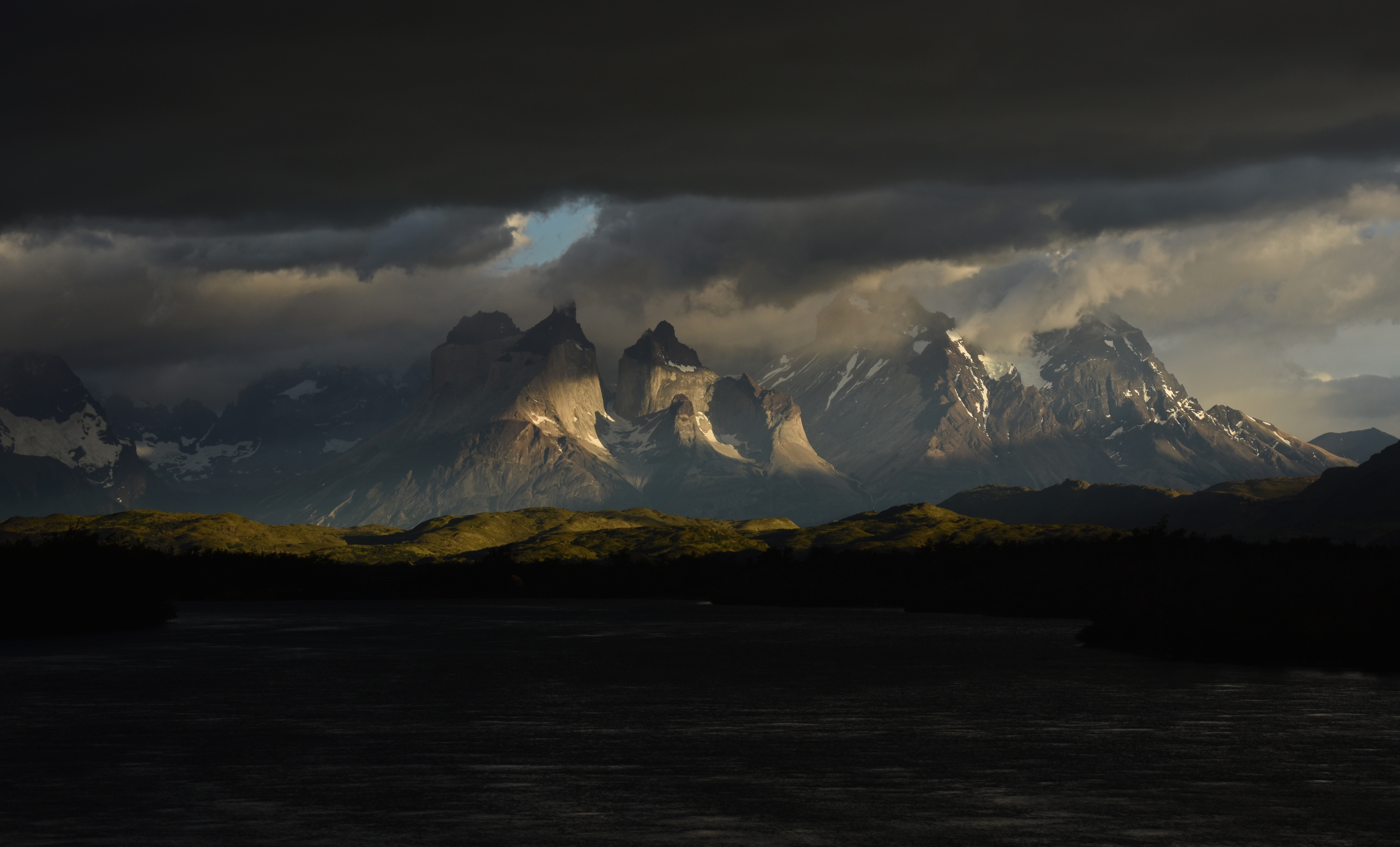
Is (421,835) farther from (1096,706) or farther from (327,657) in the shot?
(327,657)

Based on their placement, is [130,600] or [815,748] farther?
[130,600]

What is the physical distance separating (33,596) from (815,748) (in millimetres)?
134296

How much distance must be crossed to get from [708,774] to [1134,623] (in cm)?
8533

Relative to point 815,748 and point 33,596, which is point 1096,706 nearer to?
point 815,748

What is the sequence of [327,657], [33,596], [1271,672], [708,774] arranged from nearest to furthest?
[708,774], [1271,672], [327,657], [33,596]

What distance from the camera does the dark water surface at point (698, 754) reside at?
140 ft

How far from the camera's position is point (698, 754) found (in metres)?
59.3

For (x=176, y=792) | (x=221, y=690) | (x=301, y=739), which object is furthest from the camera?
(x=221, y=690)

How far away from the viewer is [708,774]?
53.4m

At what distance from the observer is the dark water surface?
4262 centimetres

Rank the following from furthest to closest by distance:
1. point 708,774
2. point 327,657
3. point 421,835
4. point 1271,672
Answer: point 327,657
point 1271,672
point 708,774
point 421,835

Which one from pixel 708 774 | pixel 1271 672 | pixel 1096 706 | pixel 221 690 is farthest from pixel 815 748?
pixel 1271 672

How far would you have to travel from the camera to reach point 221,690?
90.0 metres

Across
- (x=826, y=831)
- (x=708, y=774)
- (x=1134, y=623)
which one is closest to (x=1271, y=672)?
(x=1134, y=623)
